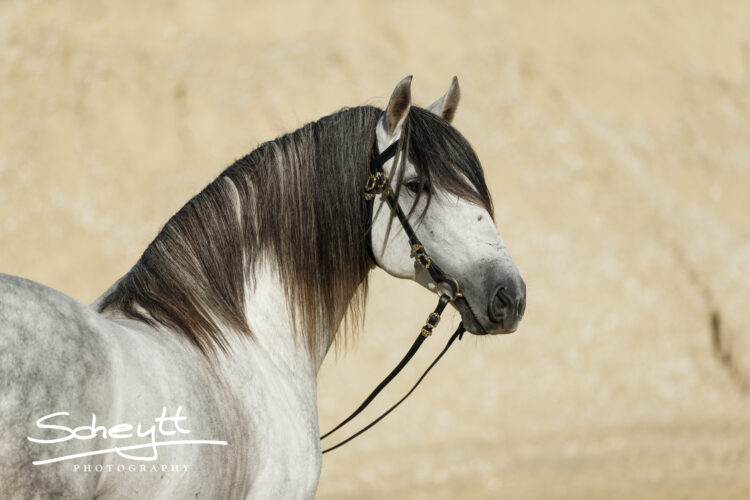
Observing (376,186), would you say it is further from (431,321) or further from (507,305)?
(507,305)

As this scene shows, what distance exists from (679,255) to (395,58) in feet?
25.8

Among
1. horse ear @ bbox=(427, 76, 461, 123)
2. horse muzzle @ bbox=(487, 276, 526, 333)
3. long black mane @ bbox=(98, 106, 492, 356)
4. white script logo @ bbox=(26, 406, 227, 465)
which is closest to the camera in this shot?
white script logo @ bbox=(26, 406, 227, 465)

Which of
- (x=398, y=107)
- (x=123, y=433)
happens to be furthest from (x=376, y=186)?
(x=123, y=433)

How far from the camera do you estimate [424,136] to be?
3.46 m

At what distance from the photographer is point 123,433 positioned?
2.46 m

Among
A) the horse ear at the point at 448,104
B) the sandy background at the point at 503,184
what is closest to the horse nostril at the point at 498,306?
the horse ear at the point at 448,104

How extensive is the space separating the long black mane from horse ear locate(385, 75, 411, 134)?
0.05 meters

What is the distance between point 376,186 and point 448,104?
66cm

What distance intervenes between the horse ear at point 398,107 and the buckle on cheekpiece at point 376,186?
7.2 inches

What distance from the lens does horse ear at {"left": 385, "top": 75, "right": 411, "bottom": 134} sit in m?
3.35

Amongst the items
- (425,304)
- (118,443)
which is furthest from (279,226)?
(425,304)

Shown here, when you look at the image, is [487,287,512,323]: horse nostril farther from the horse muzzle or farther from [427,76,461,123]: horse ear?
[427,76,461,123]: horse ear

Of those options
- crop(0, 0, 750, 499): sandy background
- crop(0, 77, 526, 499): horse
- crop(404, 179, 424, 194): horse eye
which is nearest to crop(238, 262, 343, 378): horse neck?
crop(0, 77, 526, 499): horse

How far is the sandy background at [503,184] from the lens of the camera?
14.4 meters
